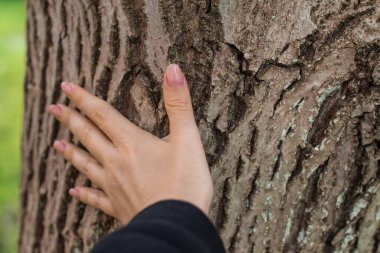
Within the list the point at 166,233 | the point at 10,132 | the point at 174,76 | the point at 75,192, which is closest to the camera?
the point at 166,233

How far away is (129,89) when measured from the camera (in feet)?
5.43

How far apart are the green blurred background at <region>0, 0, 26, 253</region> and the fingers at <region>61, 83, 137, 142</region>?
324 centimetres

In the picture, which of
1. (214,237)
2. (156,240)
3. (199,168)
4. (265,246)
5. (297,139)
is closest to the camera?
(156,240)

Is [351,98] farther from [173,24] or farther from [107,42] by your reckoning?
[107,42]

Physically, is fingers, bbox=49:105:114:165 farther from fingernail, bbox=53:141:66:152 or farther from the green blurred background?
the green blurred background

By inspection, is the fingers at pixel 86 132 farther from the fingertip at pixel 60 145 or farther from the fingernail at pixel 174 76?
the fingernail at pixel 174 76

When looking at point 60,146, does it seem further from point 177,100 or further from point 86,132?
point 177,100

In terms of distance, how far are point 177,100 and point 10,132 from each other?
426 centimetres

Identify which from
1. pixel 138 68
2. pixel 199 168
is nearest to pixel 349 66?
pixel 199 168

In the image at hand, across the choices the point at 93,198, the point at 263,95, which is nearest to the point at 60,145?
the point at 93,198

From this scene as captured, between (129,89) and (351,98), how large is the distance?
2.26 feet

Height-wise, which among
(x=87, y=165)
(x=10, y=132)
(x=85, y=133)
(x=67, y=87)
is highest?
(x=67, y=87)

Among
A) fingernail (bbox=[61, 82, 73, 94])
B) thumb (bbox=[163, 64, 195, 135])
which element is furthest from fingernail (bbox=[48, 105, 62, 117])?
thumb (bbox=[163, 64, 195, 135])

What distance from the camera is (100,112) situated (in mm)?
1631
